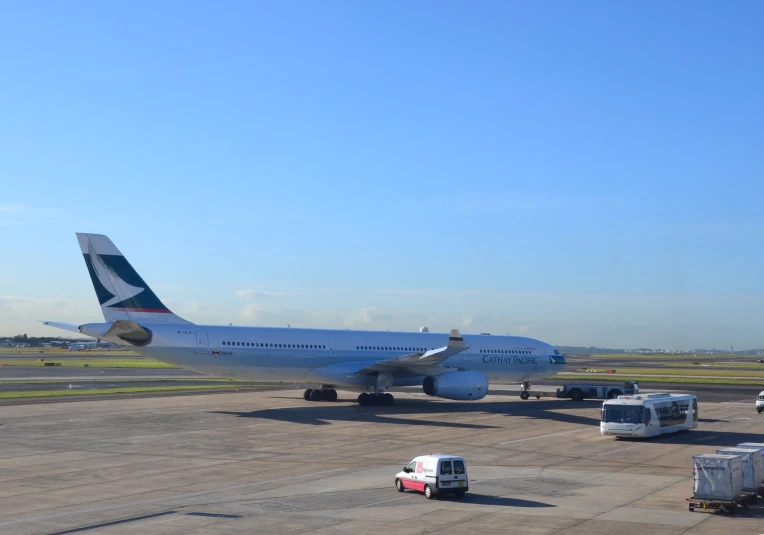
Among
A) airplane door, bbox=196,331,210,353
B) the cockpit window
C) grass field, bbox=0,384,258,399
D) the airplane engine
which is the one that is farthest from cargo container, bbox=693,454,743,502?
grass field, bbox=0,384,258,399

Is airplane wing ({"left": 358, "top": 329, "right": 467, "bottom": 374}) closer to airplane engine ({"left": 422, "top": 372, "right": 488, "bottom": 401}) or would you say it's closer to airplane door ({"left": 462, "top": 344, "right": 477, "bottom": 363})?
airplane engine ({"left": 422, "top": 372, "right": 488, "bottom": 401})

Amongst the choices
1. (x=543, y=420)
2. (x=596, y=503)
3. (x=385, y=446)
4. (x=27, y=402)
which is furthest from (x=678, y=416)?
(x=27, y=402)

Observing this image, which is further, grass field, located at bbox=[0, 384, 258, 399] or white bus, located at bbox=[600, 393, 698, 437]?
grass field, located at bbox=[0, 384, 258, 399]

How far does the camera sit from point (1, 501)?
2206cm

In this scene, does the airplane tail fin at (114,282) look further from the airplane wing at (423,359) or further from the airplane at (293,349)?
the airplane wing at (423,359)

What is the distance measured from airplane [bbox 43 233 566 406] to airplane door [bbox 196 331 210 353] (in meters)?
0.06

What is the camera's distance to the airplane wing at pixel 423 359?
4728 centimetres

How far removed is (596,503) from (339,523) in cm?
728

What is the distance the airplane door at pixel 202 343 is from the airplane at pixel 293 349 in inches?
2.2

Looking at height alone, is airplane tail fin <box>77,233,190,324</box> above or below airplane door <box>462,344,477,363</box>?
above

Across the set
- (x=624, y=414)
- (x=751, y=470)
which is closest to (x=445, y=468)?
(x=751, y=470)

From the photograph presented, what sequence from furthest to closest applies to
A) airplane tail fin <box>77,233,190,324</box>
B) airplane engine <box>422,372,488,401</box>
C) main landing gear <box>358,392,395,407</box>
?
main landing gear <box>358,392,395,407</box>, airplane engine <box>422,372,488,401</box>, airplane tail fin <box>77,233,190,324</box>

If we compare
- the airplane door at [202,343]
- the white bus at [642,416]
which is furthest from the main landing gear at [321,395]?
the white bus at [642,416]

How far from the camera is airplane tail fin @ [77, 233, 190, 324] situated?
45.2 meters
